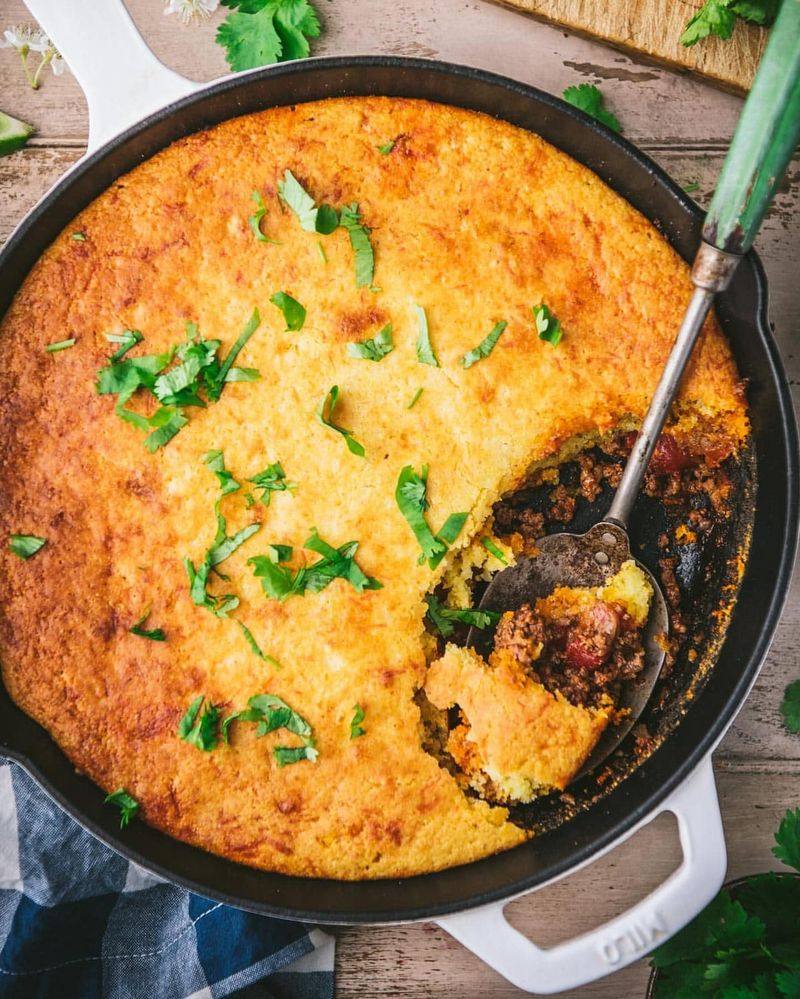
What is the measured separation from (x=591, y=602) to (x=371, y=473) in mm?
930

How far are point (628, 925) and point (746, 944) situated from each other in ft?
1.40

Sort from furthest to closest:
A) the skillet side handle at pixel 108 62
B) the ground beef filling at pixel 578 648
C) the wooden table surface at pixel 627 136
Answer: the wooden table surface at pixel 627 136
the ground beef filling at pixel 578 648
the skillet side handle at pixel 108 62

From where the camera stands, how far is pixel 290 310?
3.00 metres

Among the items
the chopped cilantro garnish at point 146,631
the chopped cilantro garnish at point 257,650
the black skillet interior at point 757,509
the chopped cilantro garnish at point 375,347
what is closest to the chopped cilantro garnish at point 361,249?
the chopped cilantro garnish at point 375,347

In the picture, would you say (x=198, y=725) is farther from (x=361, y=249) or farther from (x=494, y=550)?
(x=361, y=249)

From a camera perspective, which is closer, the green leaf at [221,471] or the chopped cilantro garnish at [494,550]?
the green leaf at [221,471]

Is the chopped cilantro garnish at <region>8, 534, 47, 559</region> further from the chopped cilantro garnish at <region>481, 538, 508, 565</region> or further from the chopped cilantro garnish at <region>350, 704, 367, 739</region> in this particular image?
the chopped cilantro garnish at <region>481, 538, 508, 565</region>

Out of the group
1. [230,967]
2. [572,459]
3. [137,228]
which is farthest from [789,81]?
[230,967]

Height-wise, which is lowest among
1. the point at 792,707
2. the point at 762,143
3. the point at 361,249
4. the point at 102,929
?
the point at 102,929

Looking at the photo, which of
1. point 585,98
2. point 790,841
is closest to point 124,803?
point 790,841

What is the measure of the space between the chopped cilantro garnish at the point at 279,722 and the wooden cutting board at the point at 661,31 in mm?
2614

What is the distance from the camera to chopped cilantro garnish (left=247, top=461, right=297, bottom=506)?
3.01m

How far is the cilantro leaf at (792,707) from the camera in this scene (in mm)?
3402

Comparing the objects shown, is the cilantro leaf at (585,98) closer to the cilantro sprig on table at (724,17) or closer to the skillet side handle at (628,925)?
the cilantro sprig on table at (724,17)
